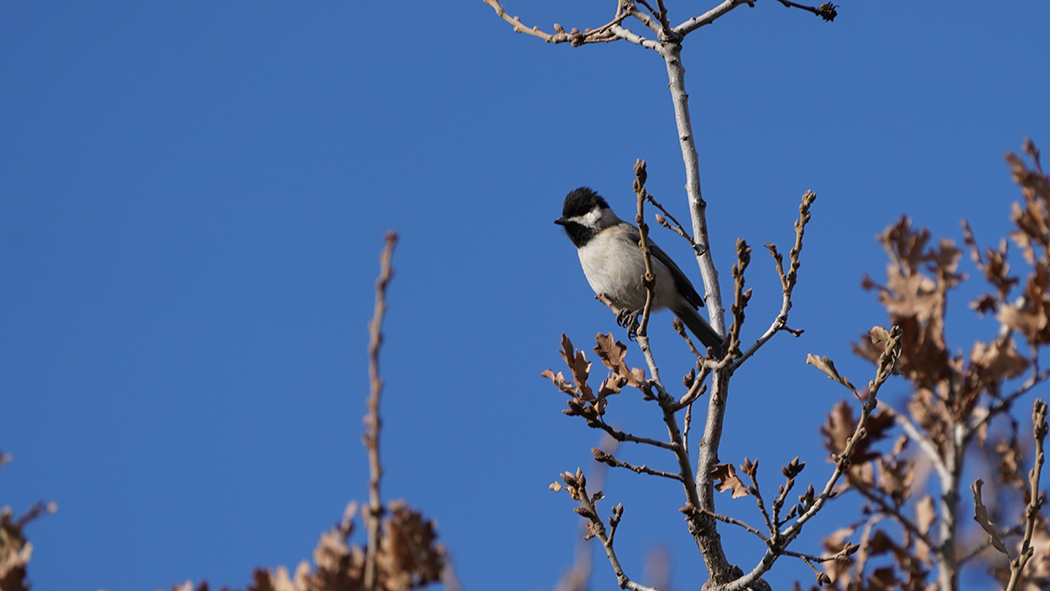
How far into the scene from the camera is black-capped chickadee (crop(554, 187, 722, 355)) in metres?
5.95

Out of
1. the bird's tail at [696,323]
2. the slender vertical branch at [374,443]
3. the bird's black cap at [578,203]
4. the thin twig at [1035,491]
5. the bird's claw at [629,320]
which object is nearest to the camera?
the slender vertical branch at [374,443]

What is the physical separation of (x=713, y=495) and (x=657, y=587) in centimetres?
46

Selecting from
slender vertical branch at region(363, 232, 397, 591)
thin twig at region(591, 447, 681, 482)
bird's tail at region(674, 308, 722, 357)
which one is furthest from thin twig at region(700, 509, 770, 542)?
bird's tail at region(674, 308, 722, 357)

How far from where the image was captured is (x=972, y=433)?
15.3 ft

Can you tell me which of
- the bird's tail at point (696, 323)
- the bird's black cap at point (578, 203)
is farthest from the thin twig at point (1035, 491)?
the bird's black cap at point (578, 203)

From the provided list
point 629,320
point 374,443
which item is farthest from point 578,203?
point 374,443

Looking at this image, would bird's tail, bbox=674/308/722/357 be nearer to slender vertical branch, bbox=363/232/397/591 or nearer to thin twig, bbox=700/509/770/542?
Answer: thin twig, bbox=700/509/770/542

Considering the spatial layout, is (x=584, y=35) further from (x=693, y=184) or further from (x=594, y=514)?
(x=594, y=514)

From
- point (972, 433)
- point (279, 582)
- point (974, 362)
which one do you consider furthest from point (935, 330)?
point (279, 582)

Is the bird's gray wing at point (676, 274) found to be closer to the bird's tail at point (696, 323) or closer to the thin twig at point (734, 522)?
the bird's tail at point (696, 323)

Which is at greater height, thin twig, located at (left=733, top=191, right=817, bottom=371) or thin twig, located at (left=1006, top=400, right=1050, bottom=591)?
thin twig, located at (left=733, top=191, right=817, bottom=371)

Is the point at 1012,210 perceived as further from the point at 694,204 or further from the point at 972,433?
the point at 694,204

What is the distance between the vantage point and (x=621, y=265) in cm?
593

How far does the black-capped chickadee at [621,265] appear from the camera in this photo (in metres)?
5.95
